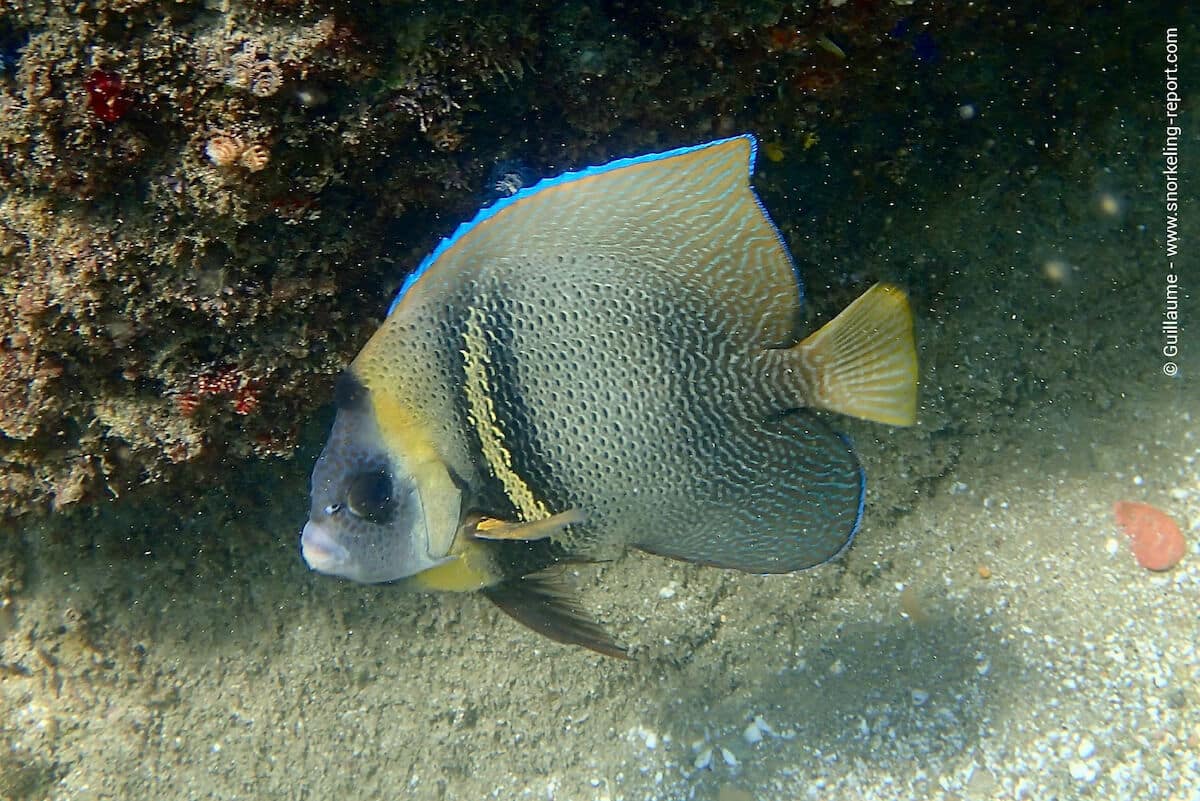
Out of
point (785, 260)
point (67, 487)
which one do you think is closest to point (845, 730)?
point (785, 260)

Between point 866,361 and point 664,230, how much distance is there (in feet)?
1.96

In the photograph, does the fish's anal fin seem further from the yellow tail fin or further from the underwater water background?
the underwater water background

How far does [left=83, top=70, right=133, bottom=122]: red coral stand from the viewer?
5.87 feet

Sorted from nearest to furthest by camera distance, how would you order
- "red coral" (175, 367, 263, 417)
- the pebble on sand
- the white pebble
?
"red coral" (175, 367, 263, 417) < the white pebble < the pebble on sand

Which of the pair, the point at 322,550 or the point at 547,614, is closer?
the point at 322,550

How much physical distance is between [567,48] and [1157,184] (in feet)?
7.81

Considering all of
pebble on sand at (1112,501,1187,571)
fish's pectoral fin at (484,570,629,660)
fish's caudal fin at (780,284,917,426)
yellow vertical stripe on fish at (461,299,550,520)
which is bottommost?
pebble on sand at (1112,501,1187,571)

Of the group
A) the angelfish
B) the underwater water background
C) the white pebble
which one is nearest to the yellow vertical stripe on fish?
the angelfish

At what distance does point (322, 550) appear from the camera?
1.68 m

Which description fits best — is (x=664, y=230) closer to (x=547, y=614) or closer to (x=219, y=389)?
(x=547, y=614)

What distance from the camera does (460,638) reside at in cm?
330

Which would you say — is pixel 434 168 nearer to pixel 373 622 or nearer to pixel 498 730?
pixel 373 622

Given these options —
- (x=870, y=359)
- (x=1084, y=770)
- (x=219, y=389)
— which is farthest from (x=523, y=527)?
(x=1084, y=770)

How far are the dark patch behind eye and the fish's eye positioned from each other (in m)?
0.16
